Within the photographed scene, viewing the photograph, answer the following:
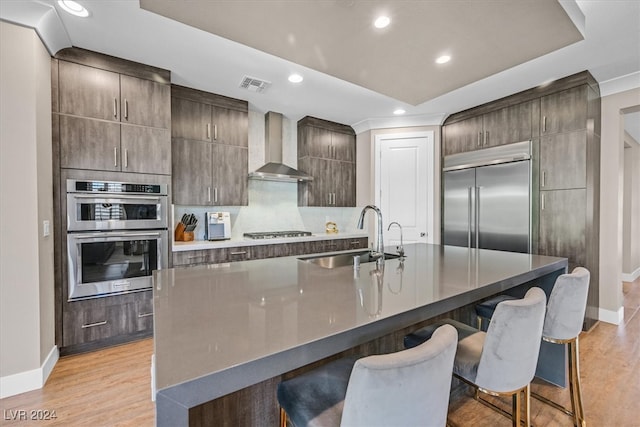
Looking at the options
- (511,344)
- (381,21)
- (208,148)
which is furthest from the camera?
(208,148)

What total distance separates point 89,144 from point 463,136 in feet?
14.6

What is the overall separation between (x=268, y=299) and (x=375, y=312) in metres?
0.43

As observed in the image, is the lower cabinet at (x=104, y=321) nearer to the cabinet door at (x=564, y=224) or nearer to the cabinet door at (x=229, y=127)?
the cabinet door at (x=229, y=127)

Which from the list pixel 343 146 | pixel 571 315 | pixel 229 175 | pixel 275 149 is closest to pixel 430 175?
pixel 343 146

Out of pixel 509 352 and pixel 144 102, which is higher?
pixel 144 102

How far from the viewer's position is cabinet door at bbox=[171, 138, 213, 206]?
326 cm

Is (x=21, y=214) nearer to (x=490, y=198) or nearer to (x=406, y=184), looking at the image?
(x=406, y=184)

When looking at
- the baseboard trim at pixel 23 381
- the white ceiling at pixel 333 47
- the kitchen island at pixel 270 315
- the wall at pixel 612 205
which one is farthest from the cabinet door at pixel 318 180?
the wall at pixel 612 205

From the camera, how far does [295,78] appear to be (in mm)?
3033

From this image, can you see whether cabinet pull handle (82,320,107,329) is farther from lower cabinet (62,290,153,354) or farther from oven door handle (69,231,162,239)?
oven door handle (69,231,162,239)

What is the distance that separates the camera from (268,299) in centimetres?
115

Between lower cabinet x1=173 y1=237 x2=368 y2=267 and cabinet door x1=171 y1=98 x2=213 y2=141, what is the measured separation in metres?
1.37

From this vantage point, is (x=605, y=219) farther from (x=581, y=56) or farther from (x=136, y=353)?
(x=136, y=353)

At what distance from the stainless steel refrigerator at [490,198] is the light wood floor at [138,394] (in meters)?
1.37
